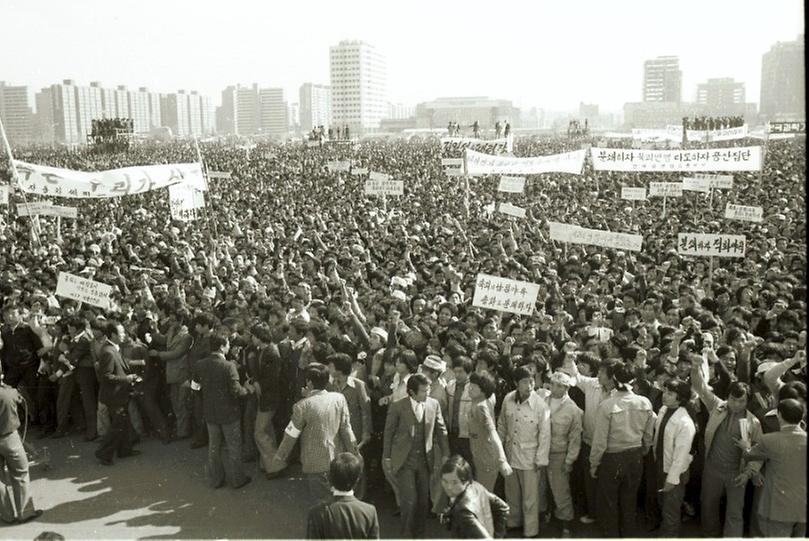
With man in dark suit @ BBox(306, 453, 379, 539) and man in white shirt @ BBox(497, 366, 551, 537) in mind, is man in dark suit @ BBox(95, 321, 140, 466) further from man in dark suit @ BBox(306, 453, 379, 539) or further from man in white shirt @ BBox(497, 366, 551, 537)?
man in dark suit @ BBox(306, 453, 379, 539)

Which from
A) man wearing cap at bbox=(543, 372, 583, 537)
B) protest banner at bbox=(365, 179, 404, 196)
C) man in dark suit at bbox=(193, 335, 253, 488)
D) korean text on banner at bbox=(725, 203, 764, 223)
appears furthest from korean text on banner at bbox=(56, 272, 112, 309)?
korean text on banner at bbox=(725, 203, 764, 223)

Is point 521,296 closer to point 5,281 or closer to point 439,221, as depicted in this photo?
point 5,281

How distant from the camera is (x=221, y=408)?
681cm

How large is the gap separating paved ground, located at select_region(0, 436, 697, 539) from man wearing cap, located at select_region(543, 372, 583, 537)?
0.28 meters

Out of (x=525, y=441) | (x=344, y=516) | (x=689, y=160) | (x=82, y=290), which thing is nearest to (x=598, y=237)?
(x=525, y=441)

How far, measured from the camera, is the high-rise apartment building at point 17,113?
4956 inches

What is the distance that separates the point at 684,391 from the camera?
557 centimetres

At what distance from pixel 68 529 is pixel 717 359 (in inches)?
211

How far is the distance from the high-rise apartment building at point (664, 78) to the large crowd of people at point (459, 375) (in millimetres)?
139331

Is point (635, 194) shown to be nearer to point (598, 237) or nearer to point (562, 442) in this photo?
point (598, 237)

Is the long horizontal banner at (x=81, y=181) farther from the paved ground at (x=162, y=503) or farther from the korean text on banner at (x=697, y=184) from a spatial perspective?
the korean text on banner at (x=697, y=184)

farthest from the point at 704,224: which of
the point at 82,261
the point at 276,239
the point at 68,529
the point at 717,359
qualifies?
the point at 68,529

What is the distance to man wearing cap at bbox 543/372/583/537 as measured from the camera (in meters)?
5.82

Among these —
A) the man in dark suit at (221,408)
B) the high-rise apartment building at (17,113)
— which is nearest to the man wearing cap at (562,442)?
the man in dark suit at (221,408)
